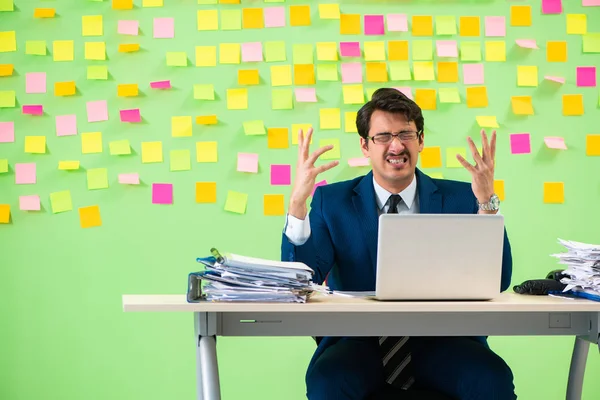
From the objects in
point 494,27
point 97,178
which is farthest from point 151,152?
point 494,27

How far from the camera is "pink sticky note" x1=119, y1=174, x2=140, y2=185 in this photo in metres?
3.26

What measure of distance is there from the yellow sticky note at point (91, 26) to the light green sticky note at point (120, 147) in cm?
46

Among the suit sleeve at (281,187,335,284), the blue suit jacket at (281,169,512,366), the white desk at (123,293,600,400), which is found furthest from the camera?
the blue suit jacket at (281,169,512,366)

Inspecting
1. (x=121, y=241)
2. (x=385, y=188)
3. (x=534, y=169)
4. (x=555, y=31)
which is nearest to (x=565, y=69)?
(x=555, y=31)

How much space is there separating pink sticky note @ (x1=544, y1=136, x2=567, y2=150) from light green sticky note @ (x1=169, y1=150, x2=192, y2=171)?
4.88 feet

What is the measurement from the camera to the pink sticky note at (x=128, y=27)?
130 inches

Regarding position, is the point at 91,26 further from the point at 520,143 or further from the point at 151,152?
the point at 520,143

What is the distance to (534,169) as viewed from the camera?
131 inches

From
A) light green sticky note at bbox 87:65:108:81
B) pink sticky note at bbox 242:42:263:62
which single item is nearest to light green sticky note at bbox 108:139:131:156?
light green sticky note at bbox 87:65:108:81

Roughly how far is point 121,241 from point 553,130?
1859 mm

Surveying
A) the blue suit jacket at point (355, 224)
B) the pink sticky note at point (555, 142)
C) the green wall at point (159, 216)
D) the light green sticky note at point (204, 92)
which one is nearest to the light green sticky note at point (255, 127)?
the green wall at point (159, 216)

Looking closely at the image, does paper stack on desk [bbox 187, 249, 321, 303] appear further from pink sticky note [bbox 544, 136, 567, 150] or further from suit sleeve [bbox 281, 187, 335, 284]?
pink sticky note [bbox 544, 136, 567, 150]

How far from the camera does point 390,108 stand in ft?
7.85

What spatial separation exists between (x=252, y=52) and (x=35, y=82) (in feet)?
2.98
